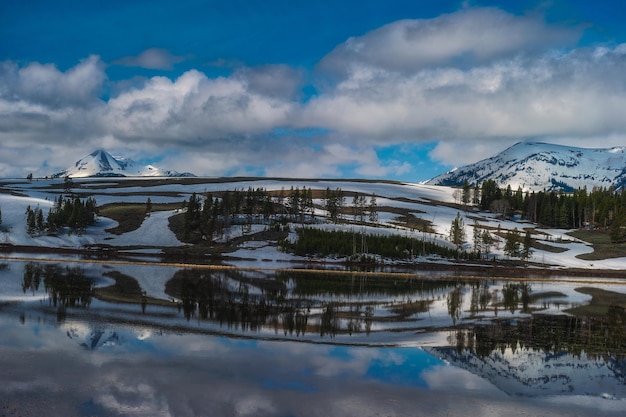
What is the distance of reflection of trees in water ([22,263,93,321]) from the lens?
43.4 m

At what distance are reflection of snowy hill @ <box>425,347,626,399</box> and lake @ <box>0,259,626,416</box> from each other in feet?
0.39

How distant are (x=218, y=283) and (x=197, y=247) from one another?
7916 cm

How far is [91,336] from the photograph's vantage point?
1233 inches

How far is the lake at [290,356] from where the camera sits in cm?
2150

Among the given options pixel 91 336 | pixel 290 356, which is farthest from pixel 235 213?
pixel 290 356

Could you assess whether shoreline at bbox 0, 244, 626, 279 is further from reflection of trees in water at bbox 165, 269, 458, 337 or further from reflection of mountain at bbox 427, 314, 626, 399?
reflection of mountain at bbox 427, 314, 626, 399

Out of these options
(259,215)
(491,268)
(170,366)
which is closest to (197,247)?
(259,215)

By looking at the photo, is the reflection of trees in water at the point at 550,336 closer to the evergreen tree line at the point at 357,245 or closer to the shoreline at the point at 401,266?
the shoreline at the point at 401,266

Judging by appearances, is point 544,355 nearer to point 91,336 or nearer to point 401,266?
point 91,336

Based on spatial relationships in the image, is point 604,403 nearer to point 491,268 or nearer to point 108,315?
point 108,315

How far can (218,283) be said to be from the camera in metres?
66.1

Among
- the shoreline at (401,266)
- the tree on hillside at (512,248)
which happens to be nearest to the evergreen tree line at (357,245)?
the shoreline at (401,266)

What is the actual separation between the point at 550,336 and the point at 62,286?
144 ft

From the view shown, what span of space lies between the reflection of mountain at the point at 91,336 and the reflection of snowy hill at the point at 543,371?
18.0 m
